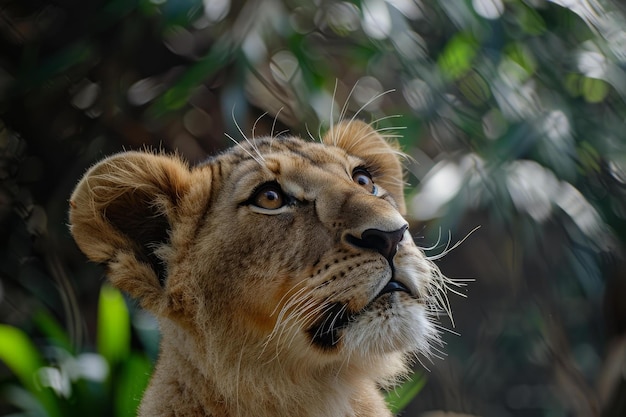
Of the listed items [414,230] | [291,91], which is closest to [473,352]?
[414,230]

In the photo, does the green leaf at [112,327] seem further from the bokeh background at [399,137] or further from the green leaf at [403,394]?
the green leaf at [403,394]

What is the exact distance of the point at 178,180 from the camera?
217 centimetres

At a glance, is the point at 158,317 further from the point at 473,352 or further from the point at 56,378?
the point at 473,352

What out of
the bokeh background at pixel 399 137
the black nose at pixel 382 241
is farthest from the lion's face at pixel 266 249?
the bokeh background at pixel 399 137

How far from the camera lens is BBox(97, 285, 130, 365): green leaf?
11.9ft

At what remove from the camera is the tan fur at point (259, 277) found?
187cm

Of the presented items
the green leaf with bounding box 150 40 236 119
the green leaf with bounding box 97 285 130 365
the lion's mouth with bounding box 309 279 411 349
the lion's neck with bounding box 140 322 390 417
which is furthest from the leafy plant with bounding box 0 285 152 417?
the lion's mouth with bounding box 309 279 411 349

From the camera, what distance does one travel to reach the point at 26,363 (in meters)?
3.52

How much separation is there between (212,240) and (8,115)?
3.11 metres

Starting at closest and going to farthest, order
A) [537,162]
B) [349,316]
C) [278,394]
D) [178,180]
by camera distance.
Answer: [349,316]
[278,394]
[178,180]
[537,162]

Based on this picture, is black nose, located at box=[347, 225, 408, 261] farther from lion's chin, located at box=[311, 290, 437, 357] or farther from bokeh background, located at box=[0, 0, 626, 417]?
bokeh background, located at box=[0, 0, 626, 417]

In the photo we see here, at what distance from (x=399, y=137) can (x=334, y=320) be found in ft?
5.55

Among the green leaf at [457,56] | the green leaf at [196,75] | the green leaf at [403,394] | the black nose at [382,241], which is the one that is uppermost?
the black nose at [382,241]

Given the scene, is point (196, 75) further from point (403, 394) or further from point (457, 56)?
point (403, 394)
